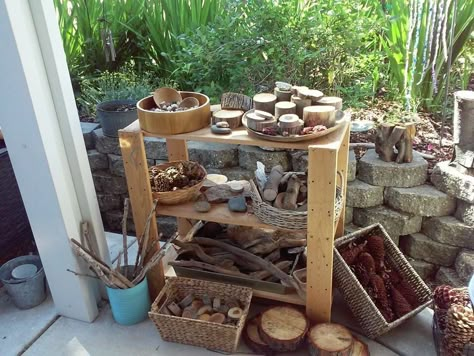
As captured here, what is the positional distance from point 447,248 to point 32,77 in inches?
83.4

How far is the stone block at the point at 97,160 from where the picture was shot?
2.94 m

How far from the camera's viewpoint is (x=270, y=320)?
1817 mm

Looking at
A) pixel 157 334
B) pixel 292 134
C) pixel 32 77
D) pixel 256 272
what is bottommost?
pixel 157 334

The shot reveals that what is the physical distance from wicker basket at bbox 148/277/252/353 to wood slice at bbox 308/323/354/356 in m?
0.27

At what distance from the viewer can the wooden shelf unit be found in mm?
1546

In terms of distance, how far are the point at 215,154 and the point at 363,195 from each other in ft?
2.76

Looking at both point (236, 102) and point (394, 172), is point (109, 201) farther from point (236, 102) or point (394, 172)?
point (394, 172)

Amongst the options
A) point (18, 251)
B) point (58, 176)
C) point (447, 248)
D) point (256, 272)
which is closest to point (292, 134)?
point (256, 272)

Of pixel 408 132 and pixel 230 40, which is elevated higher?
pixel 230 40

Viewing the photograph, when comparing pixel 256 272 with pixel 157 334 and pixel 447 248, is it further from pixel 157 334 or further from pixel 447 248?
pixel 447 248

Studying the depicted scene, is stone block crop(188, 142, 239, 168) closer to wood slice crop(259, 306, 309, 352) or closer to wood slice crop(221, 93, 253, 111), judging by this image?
wood slice crop(221, 93, 253, 111)

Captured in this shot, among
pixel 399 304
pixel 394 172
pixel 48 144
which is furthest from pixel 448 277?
pixel 48 144

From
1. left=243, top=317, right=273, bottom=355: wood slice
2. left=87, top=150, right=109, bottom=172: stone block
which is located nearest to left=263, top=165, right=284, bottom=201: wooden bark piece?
left=243, top=317, right=273, bottom=355: wood slice

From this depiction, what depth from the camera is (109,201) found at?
9.93 ft
